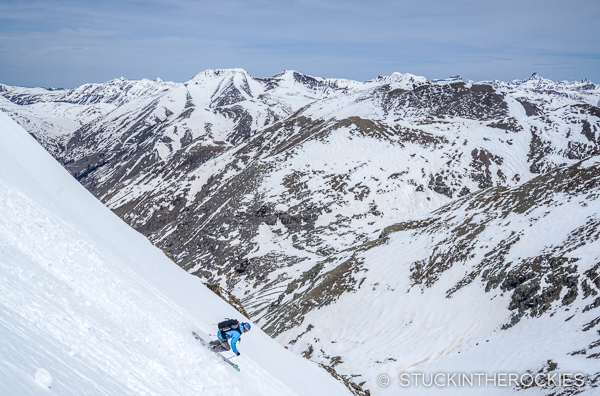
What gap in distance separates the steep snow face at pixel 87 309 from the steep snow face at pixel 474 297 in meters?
13.9

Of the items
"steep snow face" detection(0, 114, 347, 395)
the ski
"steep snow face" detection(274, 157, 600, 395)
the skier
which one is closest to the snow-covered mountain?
"steep snow face" detection(274, 157, 600, 395)

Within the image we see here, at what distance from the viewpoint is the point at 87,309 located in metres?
8.61

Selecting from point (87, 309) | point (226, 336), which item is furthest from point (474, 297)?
point (87, 309)

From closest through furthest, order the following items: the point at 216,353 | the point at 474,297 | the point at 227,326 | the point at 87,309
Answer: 1. the point at 87,309
2. the point at 227,326
3. the point at 216,353
4. the point at 474,297

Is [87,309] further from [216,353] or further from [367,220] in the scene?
[367,220]

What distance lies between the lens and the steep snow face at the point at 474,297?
21016mm

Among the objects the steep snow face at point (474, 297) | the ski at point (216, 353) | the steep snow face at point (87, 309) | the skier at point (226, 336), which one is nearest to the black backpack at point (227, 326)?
the skier at point (226, 336)

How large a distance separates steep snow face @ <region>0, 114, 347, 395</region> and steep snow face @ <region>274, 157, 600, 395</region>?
45.8ft

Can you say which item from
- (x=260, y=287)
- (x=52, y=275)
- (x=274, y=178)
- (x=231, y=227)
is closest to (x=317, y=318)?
(x=260, y=287)

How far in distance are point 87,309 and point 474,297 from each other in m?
29.8

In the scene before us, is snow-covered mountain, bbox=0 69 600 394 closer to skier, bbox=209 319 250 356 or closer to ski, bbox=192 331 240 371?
ski, bbox=192 331 240 371

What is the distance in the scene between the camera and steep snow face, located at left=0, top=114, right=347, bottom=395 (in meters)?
6.11

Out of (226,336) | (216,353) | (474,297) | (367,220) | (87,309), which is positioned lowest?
(367,220)

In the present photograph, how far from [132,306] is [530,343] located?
2294cm
